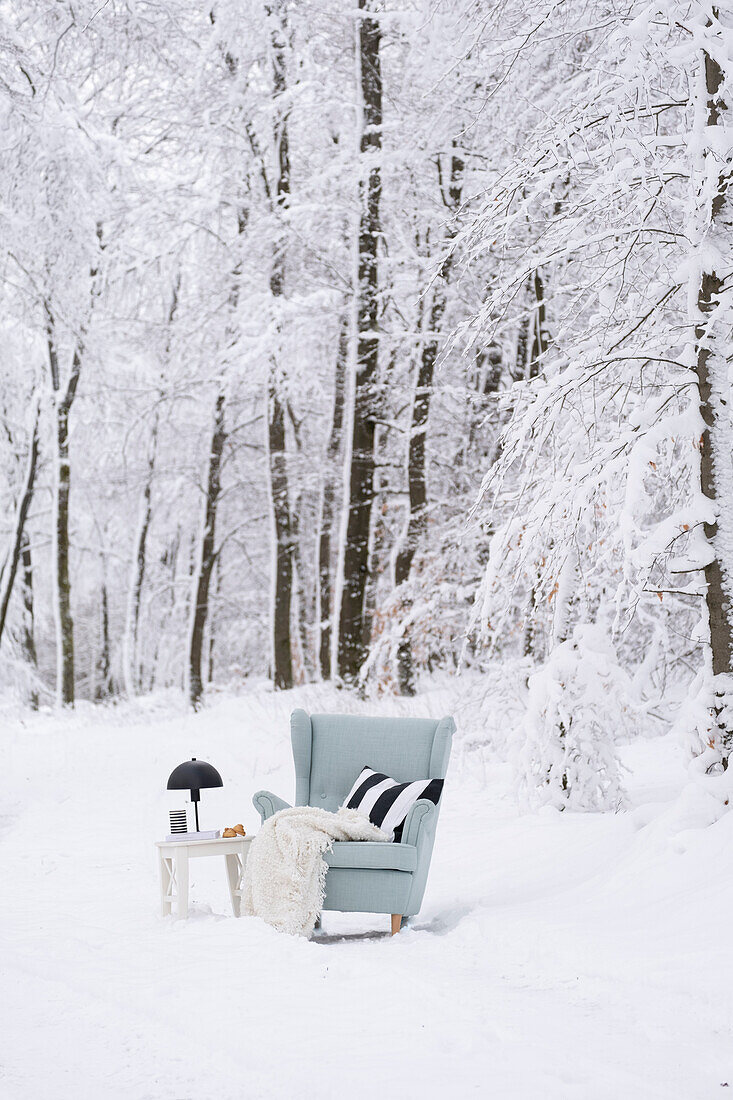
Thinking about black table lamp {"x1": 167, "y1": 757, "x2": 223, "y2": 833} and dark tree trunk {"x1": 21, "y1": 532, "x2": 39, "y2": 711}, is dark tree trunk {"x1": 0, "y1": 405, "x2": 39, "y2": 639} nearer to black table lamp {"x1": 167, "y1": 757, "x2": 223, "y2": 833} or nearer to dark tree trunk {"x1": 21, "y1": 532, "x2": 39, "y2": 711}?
dark tree trunk {"x1": 21, "y1": 532, "x2": 39, "y2": 711}

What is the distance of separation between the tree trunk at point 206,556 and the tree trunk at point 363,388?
15.4 feet

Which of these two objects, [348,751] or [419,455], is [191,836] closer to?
[348,751]

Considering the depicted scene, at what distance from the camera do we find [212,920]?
15.8 ft

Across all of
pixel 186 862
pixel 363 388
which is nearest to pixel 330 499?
pixel 363 388

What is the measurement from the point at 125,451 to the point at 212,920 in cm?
1147

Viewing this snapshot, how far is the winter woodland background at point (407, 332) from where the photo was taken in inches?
188

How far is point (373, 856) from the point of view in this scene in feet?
15.2

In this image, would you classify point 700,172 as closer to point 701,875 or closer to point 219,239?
point 701,875

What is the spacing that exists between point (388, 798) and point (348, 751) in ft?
1.54

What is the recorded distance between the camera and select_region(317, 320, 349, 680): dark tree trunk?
41.4 ft

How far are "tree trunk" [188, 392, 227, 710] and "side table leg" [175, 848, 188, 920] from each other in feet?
32.9

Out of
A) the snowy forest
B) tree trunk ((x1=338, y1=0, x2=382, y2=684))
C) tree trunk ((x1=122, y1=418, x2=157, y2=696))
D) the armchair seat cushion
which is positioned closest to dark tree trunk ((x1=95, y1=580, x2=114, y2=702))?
tree trunk ((x1=122, y1=418, x2=157, y2=696))

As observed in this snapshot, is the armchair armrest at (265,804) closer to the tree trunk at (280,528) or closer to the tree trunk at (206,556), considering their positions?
the tree trunk at (280,528)

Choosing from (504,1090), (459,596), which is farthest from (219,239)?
(504,1090)
